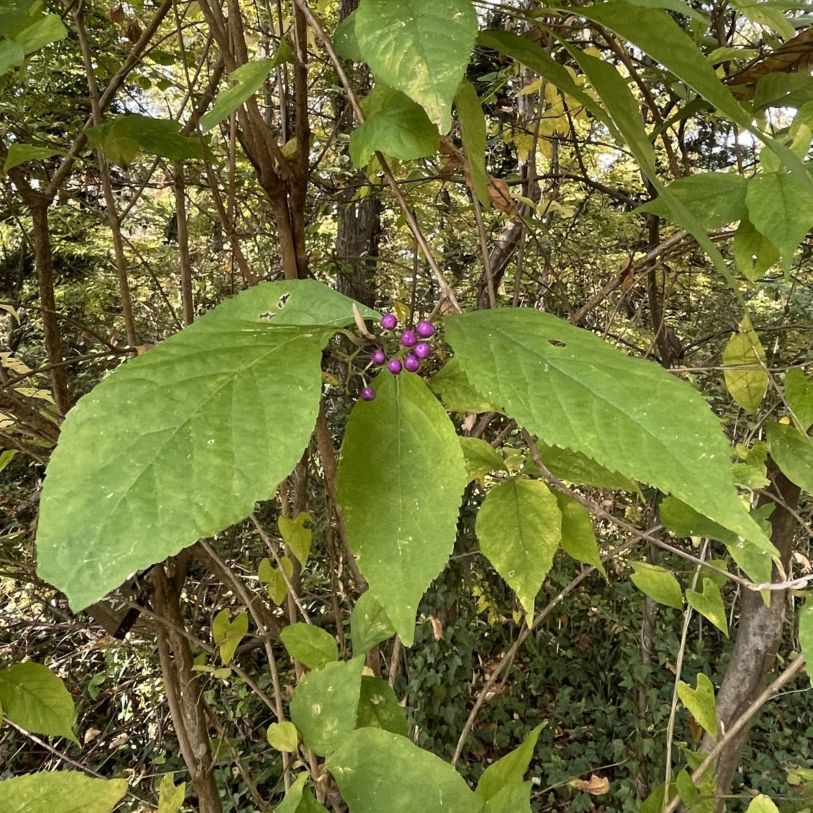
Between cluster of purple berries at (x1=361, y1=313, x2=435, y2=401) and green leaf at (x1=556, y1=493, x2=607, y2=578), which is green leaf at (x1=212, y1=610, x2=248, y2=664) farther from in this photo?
cluster of purple berries at (x1=361, y1=313, x2=435, y2=401)

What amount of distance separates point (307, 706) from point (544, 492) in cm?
24

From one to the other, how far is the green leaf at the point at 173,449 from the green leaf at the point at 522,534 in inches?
10.8

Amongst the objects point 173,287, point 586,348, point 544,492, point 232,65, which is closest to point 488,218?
point 173,287

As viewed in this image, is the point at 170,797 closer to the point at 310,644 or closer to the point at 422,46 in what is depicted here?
the point at 310,644

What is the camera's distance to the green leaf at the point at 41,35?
0.42 metres

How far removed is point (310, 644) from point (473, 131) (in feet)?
1.45

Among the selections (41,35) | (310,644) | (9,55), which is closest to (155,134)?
(41,35)

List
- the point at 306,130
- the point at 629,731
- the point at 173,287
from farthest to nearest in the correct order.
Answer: the point at 173,287 → the point at 629,731 → the point at 306,130

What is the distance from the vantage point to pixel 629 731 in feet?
7.98

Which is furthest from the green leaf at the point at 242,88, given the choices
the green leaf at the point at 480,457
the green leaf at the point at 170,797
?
the green leaf at the point at 170,797

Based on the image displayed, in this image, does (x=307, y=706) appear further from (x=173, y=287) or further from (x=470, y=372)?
(x=173, y=287)

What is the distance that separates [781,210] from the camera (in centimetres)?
50

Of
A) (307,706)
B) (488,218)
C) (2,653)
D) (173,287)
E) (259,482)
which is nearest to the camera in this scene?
(259,482)

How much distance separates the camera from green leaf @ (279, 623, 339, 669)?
1.86ft
